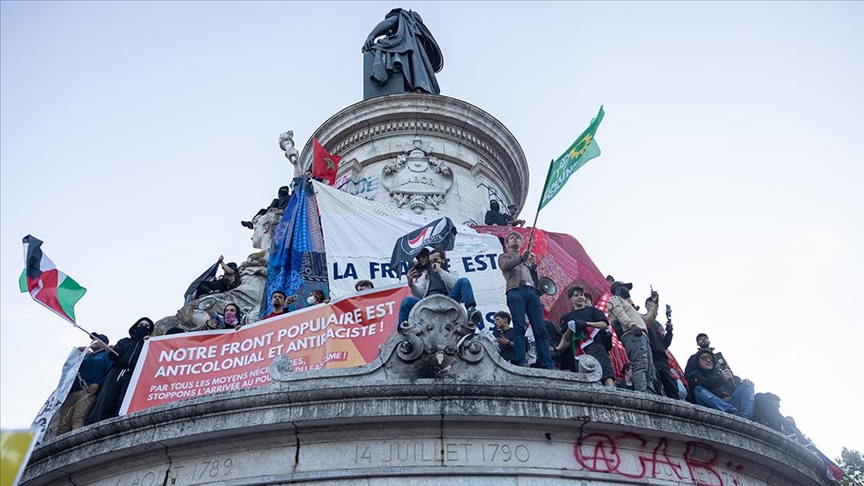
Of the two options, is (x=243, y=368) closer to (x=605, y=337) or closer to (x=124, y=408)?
(x=124, y=408)

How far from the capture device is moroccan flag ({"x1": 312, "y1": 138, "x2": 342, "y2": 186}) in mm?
15555

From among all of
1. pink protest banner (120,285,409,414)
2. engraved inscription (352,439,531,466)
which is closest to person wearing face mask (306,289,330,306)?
pink protest banner (120,285,409,414)

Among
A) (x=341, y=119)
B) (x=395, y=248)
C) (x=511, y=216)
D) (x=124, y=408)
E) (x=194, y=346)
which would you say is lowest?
(x=124, y=408)

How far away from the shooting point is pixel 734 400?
10.1 m

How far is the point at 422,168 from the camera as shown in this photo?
15945 millimetres

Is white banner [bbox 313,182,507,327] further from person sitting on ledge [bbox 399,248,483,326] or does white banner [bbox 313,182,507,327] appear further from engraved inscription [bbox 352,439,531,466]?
engraved inscription [bbox 352,439,531,466]

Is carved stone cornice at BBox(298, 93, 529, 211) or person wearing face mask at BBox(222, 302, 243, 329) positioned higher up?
carved stone cornice at BBox(298, 93, 529, 211)

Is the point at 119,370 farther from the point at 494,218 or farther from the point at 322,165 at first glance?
the point at 494,218

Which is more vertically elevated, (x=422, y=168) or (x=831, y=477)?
(x=422, y=168)

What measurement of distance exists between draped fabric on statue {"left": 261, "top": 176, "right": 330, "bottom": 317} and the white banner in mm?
370

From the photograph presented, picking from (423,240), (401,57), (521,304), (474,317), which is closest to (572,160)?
(423,240)

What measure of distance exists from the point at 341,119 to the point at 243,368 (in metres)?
8.67

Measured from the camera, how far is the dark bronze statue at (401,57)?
19.7 m

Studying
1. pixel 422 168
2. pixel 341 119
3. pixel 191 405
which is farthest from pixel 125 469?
pixel 341 119
